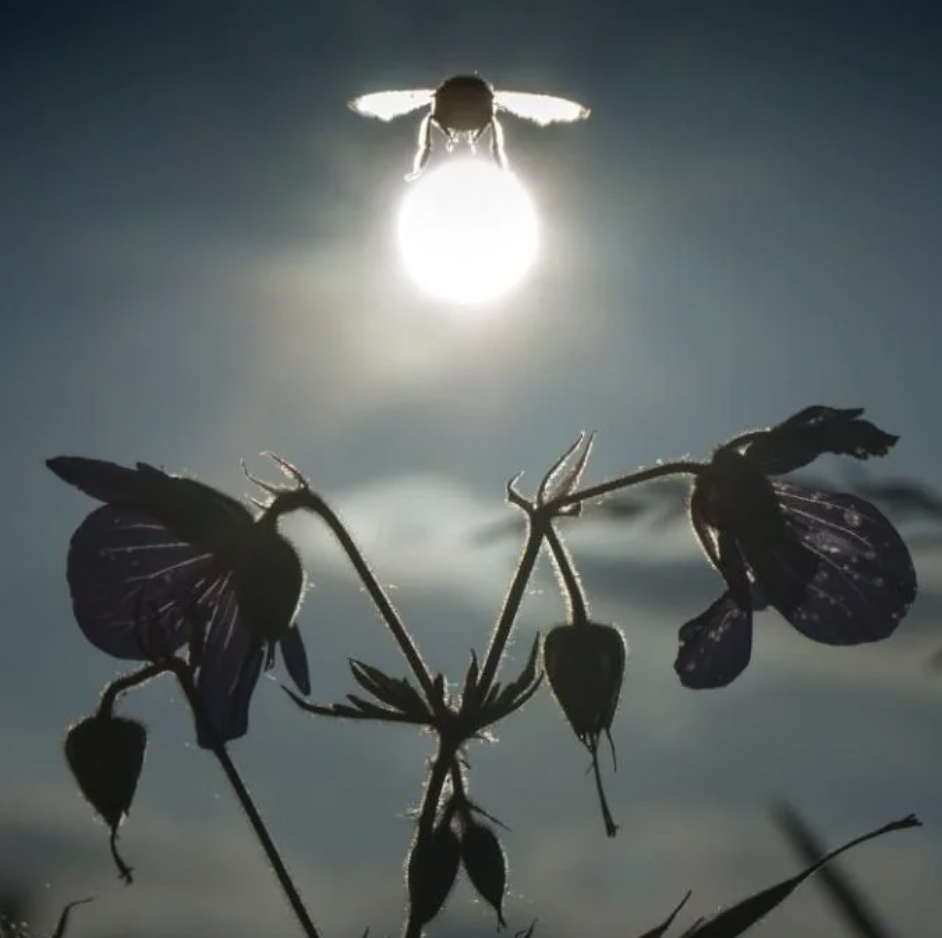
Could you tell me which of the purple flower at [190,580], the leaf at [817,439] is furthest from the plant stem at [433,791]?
the leaf at [817,439]

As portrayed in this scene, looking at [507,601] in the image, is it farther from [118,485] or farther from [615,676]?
[118,485]

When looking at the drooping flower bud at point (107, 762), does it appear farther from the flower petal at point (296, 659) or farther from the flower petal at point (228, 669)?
the flower petal at point (296, 659)

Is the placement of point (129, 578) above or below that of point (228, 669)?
above

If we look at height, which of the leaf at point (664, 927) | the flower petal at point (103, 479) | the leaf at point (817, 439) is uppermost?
the leaf at point (817, 439)

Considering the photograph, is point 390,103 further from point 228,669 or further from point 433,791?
point 433,791

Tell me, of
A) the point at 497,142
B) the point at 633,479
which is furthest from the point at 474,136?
the point at 633,479

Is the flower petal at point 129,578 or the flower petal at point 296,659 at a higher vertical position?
the flower petal at point 129,578

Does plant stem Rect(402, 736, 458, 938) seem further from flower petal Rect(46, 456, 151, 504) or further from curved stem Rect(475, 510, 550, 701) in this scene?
flower petal Rect(46, 456, 151, 504)
